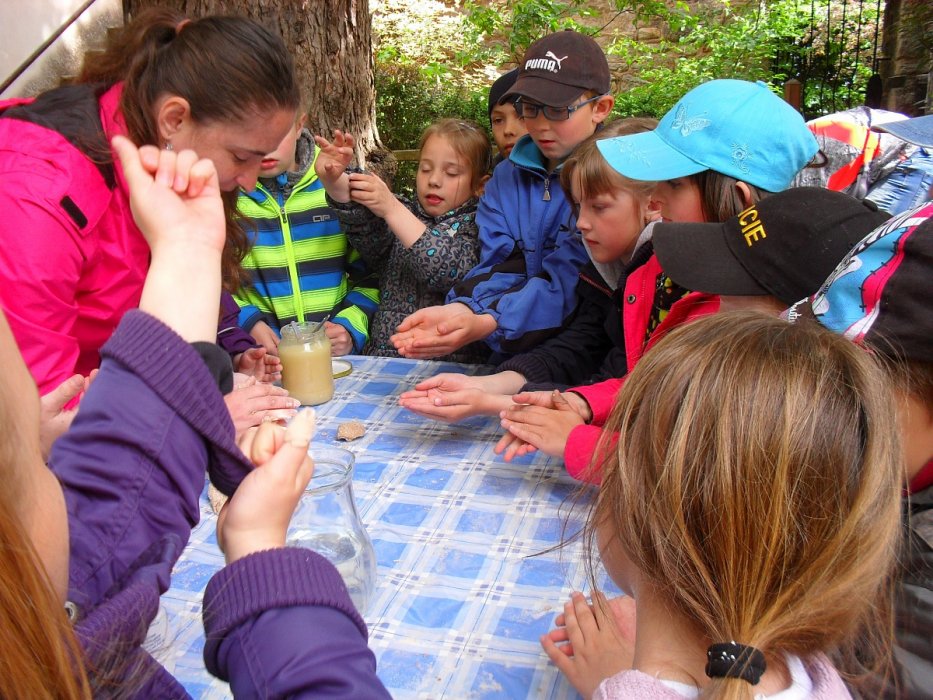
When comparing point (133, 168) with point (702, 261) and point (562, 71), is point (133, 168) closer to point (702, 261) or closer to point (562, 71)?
point (702, 261)

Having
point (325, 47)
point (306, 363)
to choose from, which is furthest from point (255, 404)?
point (325, 47)

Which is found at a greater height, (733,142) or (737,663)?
(733,142)

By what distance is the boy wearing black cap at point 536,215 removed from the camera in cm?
245

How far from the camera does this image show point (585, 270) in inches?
95.1

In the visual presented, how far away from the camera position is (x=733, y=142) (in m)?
1.79

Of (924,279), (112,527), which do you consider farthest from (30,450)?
(924,279)

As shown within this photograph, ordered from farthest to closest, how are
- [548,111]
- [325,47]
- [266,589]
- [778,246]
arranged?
[325,47], [548,111], [778,246], [266,589]

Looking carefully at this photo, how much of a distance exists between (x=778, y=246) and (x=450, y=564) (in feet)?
2.77

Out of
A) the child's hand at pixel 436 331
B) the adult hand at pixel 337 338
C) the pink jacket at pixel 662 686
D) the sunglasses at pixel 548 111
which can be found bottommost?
the adult hand at pixel 337 338

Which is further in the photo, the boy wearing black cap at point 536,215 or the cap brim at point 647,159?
the boy wearing black cap at point 536,215

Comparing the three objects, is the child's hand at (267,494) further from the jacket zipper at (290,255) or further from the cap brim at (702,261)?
the jacket zipper at (290,255)

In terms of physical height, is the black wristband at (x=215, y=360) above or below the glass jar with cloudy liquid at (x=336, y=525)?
above

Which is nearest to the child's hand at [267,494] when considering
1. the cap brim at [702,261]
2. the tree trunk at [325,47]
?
the cap brim at [702,261]

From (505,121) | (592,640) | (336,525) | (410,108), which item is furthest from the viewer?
(410,108)
